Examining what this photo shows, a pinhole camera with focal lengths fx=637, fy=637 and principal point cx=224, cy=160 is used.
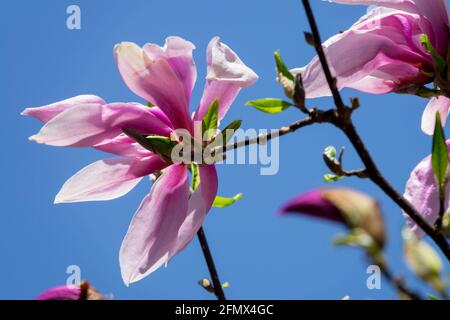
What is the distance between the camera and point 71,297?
95 centimetres

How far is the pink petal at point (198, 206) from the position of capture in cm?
79

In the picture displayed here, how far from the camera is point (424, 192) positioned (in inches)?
31.7

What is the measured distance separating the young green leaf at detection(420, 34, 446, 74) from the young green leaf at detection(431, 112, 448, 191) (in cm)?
15

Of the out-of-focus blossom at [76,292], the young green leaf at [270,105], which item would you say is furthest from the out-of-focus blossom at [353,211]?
the out-of-focus blossom at [76,292]

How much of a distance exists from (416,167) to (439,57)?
0.48 feet

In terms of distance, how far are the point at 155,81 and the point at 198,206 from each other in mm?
175

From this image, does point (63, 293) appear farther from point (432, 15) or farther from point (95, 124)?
point (432, 15)

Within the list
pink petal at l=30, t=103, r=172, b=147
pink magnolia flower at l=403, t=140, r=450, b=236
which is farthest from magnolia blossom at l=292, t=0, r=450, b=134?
pink petal at l=30, t=103, r=172, b=147

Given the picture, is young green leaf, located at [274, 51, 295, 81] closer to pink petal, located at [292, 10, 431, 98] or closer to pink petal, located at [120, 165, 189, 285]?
pink petal, located at [292, 10, 431, 98]

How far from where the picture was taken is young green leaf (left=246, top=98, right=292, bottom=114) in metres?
0.73

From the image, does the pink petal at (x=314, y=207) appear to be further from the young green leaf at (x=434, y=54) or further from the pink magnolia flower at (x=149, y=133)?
the young green leaf at (x=434, y=54)
